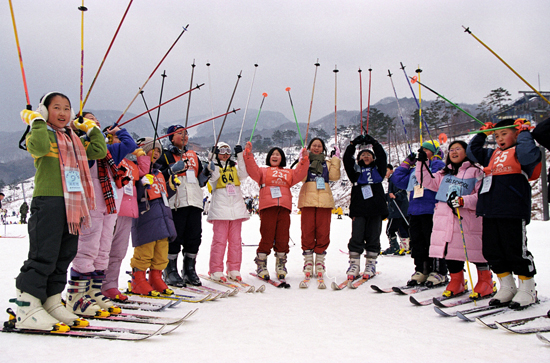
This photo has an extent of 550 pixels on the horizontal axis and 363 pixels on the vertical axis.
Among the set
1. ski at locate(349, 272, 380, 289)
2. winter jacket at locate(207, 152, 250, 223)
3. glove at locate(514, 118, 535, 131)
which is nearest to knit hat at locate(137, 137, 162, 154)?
winter jacket at locate(207, 152, 250, 223)

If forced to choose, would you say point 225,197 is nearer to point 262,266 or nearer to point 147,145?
point 262,266

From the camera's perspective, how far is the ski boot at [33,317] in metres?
2.26

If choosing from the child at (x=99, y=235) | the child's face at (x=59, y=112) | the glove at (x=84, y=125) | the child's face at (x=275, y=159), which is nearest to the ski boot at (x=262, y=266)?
the child's face at (x=275, y=159)

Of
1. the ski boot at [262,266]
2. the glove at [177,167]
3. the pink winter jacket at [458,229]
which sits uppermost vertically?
the glove at [177,167]

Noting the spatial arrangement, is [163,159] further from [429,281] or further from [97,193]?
[429,281]

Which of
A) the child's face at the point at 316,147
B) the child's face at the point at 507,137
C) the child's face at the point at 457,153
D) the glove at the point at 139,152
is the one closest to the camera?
the child's face at the point at 507,137

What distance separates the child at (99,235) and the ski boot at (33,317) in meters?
0.43

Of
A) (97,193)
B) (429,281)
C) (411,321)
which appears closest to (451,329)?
(411,321)

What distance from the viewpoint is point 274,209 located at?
495 cm

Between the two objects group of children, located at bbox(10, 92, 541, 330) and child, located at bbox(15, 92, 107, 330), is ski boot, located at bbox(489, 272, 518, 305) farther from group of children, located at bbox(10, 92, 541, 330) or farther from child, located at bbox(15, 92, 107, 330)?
child, located at bbox(15, 92, 107, 330)

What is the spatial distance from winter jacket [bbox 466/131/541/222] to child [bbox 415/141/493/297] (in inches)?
15.9

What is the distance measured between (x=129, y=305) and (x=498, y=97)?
143 ft

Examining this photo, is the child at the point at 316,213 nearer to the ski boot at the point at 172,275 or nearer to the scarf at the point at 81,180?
the ski boot at the point at 172,275

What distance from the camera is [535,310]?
3.04 meters
